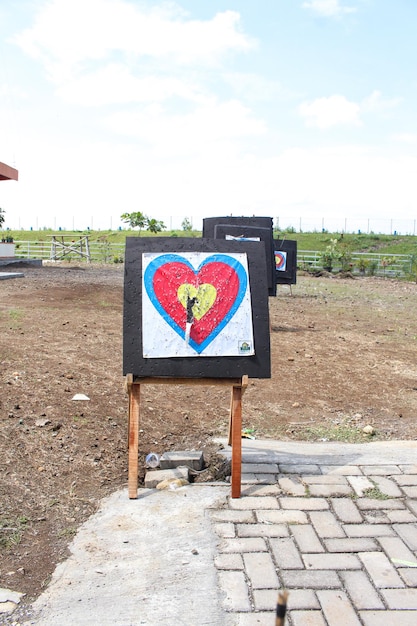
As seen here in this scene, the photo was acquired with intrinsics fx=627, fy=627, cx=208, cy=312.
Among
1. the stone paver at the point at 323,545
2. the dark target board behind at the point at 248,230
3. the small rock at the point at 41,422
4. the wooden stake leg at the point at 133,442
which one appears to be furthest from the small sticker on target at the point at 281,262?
the wooden stake leg at the point at 133,442

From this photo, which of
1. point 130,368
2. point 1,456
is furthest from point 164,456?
point 1,456

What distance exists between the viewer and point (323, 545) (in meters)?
3.44

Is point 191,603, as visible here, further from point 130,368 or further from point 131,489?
point 130,368

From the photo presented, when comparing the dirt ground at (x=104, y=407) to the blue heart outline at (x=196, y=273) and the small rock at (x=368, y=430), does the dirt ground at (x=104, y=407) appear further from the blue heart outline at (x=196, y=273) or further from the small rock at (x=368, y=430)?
the blue heart outline at (x=196, y=273)

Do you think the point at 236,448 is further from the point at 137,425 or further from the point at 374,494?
the point at 374,494

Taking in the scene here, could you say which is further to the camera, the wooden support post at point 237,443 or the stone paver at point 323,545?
the wooden support post at point 237,443

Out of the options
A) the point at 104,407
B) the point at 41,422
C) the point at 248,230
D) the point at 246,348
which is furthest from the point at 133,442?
the point at 248,230

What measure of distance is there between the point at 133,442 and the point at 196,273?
3.95ft

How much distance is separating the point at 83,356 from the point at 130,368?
3.44 m

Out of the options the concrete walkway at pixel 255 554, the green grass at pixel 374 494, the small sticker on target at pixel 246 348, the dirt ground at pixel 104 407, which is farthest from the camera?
the small sticker on target at pixel 246 348

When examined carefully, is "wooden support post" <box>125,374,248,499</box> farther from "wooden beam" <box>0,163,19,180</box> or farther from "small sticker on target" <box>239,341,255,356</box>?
"wooden beam" <box>0,163,19,180</box>

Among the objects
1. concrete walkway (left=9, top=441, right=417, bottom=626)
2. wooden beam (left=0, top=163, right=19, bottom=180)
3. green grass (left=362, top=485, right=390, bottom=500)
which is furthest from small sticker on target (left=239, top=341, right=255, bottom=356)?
wooden beam (left=0, top=163, right=19, bottom=180)

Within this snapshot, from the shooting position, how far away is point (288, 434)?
5.59 m

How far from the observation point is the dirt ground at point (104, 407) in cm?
393
